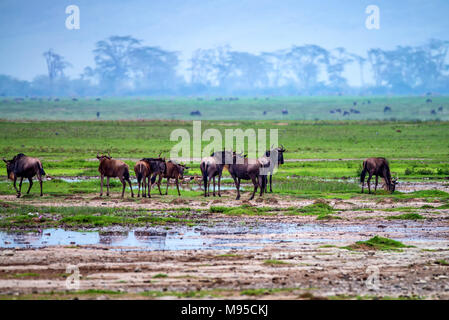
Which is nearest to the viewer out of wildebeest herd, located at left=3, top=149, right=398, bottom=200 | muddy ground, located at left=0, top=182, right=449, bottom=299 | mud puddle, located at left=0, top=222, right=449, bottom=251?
muddy ground, located at left=0, top=182, right=449, bottom=299

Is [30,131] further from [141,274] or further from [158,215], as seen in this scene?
[141,274]

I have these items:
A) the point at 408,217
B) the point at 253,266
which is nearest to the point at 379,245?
the point at 253,266

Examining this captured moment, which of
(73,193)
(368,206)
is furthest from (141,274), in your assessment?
(73,193)

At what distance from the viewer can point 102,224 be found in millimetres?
16422

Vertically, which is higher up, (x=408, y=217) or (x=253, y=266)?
(x=408, y=217)

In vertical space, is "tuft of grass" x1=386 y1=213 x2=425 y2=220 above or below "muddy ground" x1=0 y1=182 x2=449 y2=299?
above

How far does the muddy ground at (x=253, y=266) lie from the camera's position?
10.2 meters

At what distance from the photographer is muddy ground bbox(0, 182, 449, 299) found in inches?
402

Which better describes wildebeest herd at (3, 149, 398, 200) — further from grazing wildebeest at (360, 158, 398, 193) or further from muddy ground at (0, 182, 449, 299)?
muddy ground at (0, 182, 449, 299)

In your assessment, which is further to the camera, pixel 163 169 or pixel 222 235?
pixel 163 169

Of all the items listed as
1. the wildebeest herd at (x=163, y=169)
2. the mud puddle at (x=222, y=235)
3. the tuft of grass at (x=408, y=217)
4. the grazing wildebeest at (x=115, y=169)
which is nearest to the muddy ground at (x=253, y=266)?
the mud puddle at (x=222, y=235)

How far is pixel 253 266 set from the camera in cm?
1180

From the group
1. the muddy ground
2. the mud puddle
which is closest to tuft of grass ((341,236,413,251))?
the muddy ground

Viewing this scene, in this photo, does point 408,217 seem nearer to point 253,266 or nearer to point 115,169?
point 253,266
